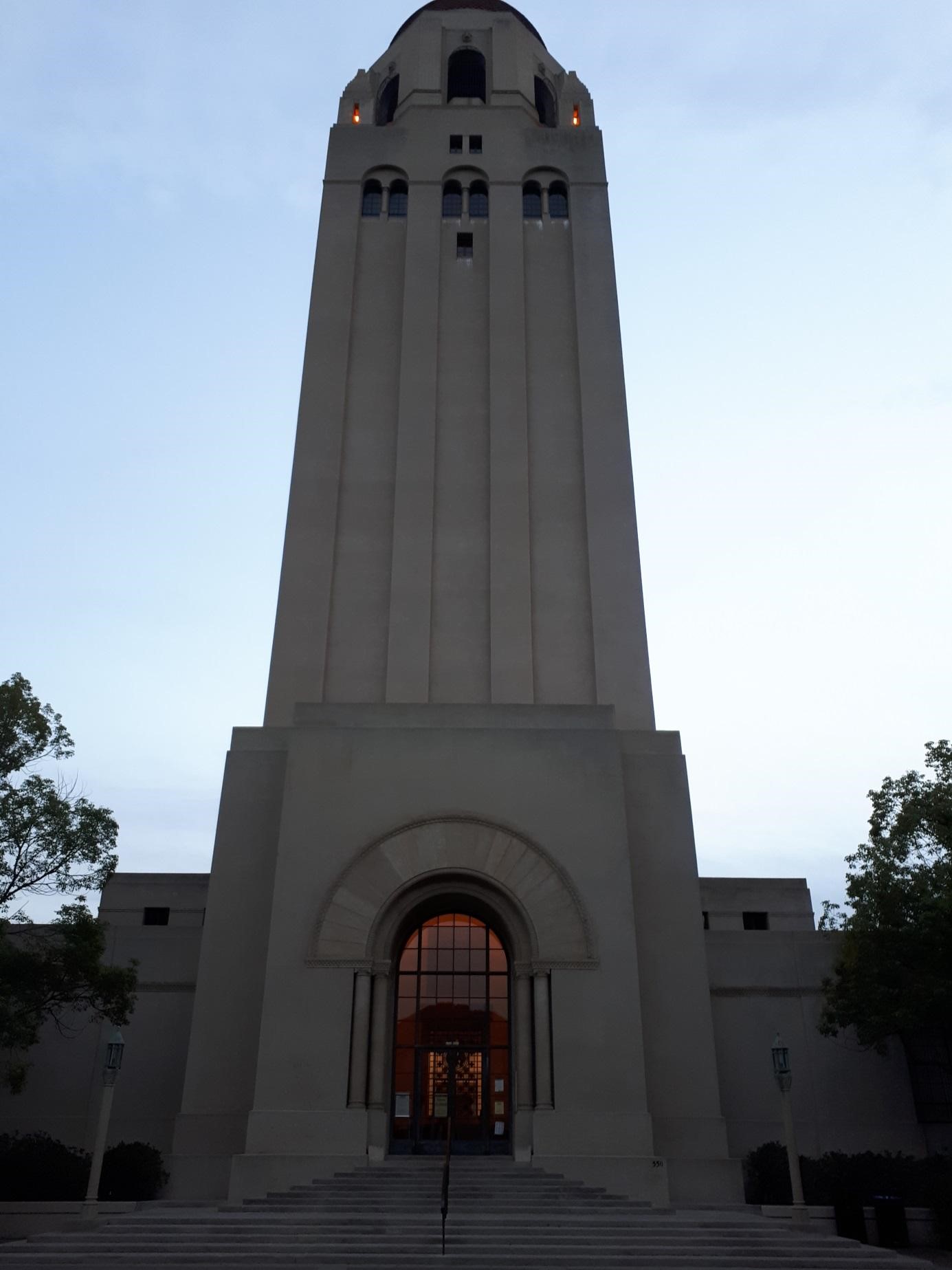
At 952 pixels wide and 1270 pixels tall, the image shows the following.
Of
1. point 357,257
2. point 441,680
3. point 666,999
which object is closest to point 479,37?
point 357,257

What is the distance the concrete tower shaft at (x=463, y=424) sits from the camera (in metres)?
28.4

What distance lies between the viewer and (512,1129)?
21062 mm

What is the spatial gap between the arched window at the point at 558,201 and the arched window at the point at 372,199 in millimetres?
5863

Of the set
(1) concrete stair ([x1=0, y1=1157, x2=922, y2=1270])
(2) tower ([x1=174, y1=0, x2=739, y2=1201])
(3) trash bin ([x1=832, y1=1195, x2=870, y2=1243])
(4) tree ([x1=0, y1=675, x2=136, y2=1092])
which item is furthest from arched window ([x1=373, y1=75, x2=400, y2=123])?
(3) trash bin ([x1=832, y1=1195, x2=870, y2=1243])

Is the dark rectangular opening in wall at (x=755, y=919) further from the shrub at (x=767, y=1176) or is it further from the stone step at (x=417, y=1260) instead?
the stone step at (x=417, y=1260)

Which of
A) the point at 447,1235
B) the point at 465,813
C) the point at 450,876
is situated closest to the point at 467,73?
the point at 465,813

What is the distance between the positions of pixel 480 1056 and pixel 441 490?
A: 621 inches

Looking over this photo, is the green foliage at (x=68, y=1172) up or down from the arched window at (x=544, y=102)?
down

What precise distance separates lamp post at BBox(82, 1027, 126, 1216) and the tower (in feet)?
8.47

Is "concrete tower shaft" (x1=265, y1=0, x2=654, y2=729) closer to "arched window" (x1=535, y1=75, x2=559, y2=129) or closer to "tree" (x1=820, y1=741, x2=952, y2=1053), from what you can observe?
"arched window" (x1=535, y1=75, x2=559, y2=129)

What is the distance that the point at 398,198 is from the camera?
36.4 meters

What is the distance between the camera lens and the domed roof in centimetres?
4175

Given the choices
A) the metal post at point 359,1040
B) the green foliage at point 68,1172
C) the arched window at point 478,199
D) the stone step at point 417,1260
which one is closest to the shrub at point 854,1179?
the stone step at point 417,1260

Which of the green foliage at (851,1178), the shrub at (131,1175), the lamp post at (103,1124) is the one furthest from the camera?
the shrub at (131,1175)
